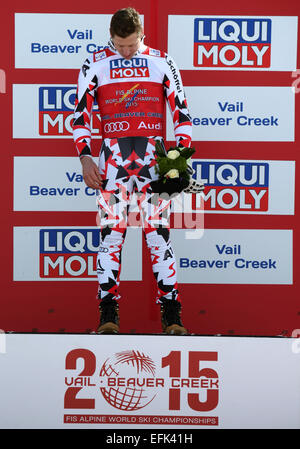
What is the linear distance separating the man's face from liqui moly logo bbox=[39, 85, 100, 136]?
2.29 feet

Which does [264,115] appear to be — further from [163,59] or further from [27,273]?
[27,273]

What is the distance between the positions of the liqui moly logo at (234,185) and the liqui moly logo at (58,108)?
0.71 metres

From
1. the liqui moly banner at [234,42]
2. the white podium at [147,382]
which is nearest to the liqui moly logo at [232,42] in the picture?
the liqui moly banner at [234,42]

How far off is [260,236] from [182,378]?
5.02ft

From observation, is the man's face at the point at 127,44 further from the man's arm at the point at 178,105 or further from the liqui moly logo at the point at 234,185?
the liqui moly logo at the point at 234,185

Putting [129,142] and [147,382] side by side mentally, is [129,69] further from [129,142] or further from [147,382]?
[147,382]

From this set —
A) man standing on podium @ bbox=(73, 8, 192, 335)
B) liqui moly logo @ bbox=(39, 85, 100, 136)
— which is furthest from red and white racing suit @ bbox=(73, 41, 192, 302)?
liqui moly logo @ bbox=(39, 85, 100, 136)

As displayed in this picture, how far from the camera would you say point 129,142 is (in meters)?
2.74

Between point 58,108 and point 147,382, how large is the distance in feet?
6.03

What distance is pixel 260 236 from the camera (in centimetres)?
344

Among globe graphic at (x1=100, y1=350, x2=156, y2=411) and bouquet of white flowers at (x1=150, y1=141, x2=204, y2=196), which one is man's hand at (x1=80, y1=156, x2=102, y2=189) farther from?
globe graphic at (x1=100, y1=350, x2=156, y2=411)

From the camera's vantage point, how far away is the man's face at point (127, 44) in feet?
8.48

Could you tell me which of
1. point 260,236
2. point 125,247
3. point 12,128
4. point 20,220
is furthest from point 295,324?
point 12,128

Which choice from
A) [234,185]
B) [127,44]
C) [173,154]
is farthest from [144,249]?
[127,44]
